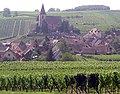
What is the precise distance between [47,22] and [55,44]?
143ft

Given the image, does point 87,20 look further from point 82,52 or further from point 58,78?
point 58,78

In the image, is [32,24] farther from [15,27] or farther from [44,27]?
[44,27]

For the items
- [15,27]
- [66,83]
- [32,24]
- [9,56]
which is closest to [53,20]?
[32,24]

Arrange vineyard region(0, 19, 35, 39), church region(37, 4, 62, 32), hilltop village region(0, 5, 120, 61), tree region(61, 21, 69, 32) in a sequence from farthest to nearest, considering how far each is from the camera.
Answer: vineyard region(0, 19, 35, 39)
tree region(61, 21, 69, 32)
church region(37, 4, 62, 32)
hilltop village region(0, 5, 120, 61)

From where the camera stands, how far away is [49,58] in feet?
308

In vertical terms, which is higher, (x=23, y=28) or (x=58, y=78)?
(x=58, y=78)

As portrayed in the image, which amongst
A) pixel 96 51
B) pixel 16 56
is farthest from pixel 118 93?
pixel 96 51

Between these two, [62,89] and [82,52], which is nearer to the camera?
[62,89]

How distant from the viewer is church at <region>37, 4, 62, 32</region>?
146 meters

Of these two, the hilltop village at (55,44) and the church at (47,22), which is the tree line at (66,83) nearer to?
the hilltop village at (55,44)

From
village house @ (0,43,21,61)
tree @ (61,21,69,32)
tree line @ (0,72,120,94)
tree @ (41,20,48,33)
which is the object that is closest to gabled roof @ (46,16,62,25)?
tree @ (61,21,69,32)

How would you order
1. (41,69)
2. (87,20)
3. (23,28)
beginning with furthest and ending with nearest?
(87,20), (23,28), (41,69)

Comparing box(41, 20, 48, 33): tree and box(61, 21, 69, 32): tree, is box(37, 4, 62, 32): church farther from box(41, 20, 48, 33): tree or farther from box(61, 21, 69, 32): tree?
box(61, 21, 69, 32): tree

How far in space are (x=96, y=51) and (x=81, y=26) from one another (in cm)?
6203
